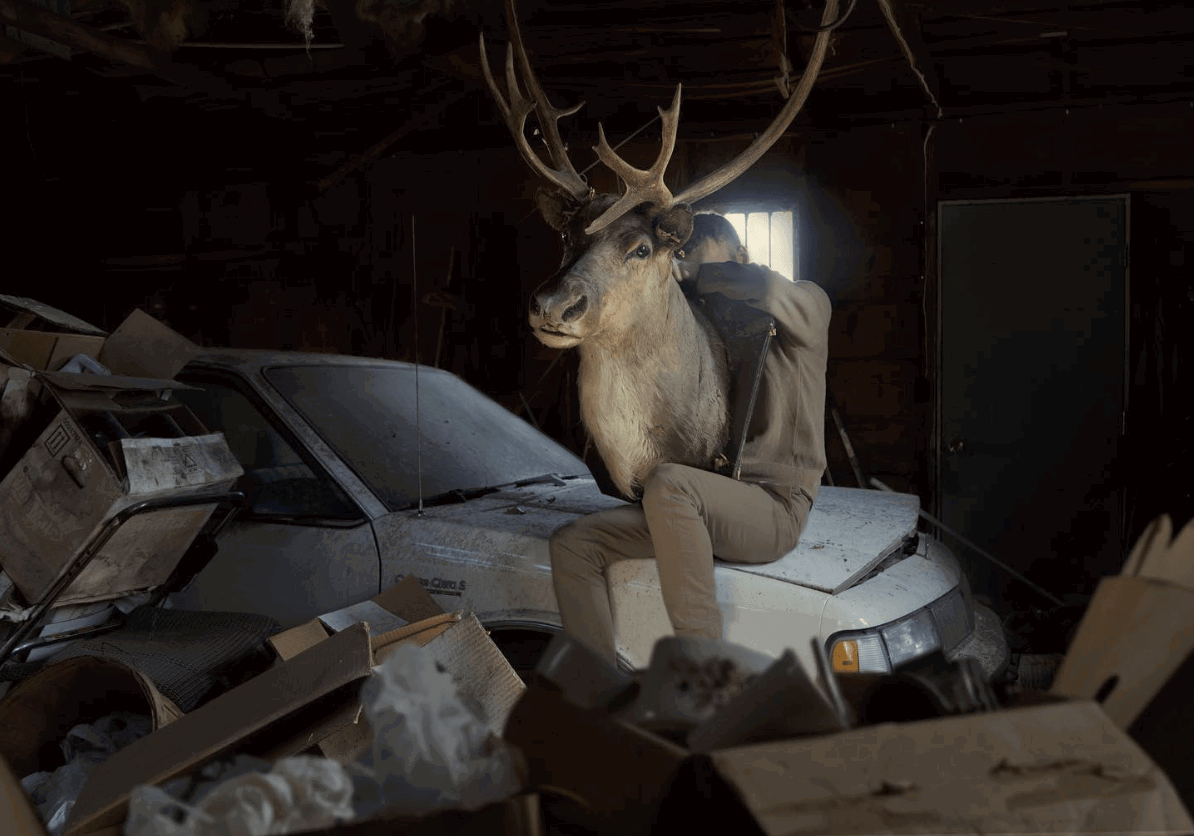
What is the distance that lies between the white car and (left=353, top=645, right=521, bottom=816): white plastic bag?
5.22 feet

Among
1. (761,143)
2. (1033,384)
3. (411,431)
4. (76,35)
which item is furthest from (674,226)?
(1033,384)

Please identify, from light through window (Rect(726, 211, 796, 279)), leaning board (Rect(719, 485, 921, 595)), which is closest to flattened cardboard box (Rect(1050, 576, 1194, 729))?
leaning board (Rect(719, 485, 921, 595))

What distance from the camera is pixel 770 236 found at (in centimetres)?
669

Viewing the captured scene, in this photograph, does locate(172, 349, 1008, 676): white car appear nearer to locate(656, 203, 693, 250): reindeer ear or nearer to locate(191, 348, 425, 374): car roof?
locate(191, 348, 425, 374): car roof

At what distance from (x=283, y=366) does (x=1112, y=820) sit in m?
3.53

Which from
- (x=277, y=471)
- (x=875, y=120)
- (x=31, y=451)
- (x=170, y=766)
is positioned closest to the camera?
(x=170, y=766)

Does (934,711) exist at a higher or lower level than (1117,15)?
lower

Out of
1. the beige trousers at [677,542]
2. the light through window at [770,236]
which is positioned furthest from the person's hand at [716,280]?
the light through window at [770,236]

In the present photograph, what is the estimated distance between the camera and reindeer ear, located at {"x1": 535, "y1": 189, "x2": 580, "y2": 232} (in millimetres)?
3400

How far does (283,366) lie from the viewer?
3934 millimetres

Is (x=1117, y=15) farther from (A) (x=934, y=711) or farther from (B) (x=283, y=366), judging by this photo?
(A) (x=934, y=711)

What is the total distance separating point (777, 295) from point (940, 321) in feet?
12.0

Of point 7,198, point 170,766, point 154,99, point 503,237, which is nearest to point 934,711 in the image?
point 170,766

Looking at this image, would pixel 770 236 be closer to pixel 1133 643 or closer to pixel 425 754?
pixel 1133 643
